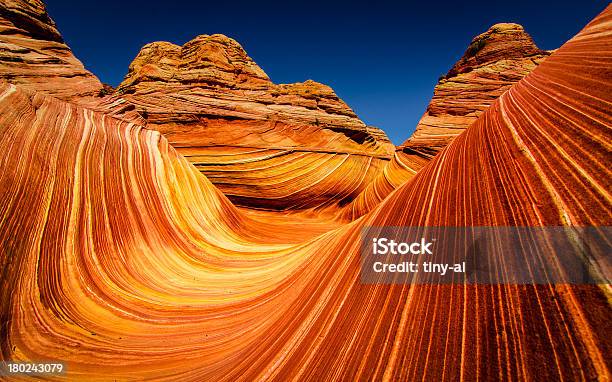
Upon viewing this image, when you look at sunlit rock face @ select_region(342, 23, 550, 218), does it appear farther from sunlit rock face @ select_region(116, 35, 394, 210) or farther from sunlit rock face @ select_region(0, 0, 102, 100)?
sunlit rock face @ select_region(0, 0, 102, 100)

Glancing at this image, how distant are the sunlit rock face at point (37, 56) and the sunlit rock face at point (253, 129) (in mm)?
1962

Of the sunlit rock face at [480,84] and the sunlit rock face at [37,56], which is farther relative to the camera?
the sunlit rock face at [480,84]

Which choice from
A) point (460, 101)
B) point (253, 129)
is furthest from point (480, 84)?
point (253, 129)

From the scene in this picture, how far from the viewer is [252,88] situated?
9984mm

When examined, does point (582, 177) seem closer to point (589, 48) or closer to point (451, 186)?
point (451, 186)

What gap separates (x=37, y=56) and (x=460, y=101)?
9.77 m

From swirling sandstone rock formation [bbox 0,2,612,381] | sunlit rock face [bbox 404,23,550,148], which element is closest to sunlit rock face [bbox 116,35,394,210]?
sunlit rock face [bbox 404,23,550,148]

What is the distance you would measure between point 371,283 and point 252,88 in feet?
30.9

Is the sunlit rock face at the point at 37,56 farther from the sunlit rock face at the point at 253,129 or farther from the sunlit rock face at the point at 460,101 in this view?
the sunlit rock face at the point at 460,101

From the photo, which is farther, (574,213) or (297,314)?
(297,314)

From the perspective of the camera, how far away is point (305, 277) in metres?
2.39

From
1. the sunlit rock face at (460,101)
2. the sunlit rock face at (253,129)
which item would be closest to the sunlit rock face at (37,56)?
the sunlit rock face at (253,129)

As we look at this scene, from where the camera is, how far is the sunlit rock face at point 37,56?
195 inches

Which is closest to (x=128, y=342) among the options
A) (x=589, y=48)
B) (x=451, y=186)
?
(x=451, y=186)
